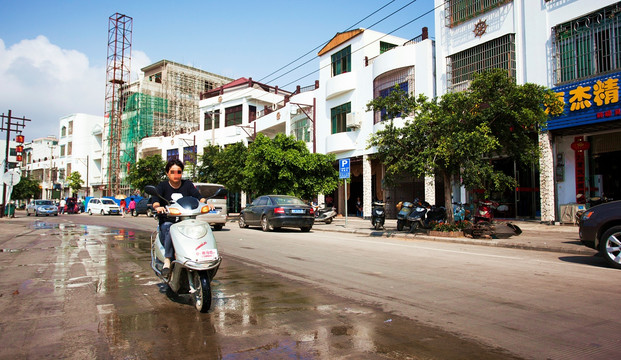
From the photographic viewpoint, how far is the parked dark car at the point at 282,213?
16.8 meters

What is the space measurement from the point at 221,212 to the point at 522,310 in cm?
1422

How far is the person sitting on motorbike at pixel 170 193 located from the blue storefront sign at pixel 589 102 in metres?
14.7

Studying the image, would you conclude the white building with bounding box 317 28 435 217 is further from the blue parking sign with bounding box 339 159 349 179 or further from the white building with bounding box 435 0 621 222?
the blue parking sign with bounding box 339 159 349 179

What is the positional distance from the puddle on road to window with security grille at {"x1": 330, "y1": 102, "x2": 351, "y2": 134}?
72.6 feet

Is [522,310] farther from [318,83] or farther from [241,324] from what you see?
[318,83]

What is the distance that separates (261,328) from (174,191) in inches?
95.3

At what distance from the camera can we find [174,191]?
5.62 metres

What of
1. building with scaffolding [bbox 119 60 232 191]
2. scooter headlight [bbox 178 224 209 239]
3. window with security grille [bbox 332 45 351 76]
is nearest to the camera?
scooter headlight [bbox 178 224 209 239]

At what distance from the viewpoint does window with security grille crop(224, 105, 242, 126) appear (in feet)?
141

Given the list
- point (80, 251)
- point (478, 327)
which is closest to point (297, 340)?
point (478, 327)

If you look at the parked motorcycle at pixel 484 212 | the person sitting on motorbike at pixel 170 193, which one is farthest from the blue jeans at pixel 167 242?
the parked motorcycle at pixel 484 212

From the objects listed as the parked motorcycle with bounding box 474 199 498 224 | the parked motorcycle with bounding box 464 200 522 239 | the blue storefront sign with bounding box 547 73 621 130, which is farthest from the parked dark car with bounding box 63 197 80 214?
the blue storefront sign with bounding box 547 73 621 130

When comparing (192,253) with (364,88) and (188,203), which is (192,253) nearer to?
(188,203)

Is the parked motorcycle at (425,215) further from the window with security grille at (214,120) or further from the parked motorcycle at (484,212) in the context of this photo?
the window with security grille at (214,120)
